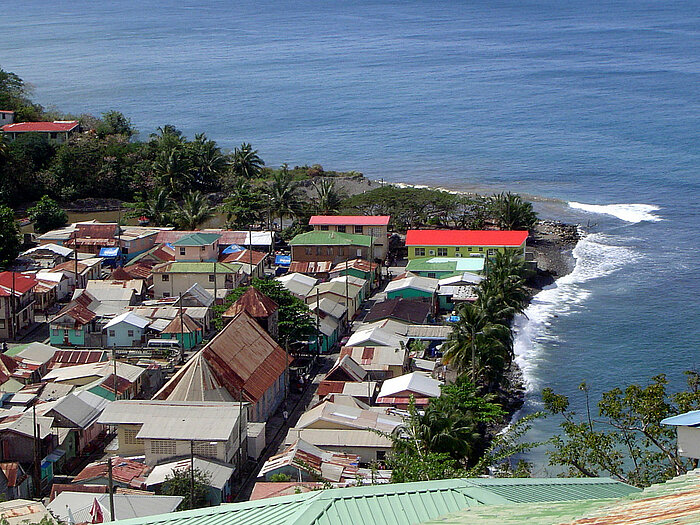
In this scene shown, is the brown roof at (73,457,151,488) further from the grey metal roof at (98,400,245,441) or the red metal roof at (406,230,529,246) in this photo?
the red metal roof at (406,230,529,246)

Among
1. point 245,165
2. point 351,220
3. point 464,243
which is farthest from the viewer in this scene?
point 245,165

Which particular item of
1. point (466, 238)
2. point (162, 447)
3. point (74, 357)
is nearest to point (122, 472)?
point (162, 447)

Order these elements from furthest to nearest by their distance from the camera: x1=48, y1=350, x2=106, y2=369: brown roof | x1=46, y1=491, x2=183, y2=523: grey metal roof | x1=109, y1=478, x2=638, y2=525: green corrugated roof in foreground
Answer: x1=48, y1=350, x2=106, y2=369: brown roof
x1=46, y1=491, x2=183, y2=523: grey metal roof
x1=109, y1=478, x2=638, y2=525: green corrugated roof in foreground

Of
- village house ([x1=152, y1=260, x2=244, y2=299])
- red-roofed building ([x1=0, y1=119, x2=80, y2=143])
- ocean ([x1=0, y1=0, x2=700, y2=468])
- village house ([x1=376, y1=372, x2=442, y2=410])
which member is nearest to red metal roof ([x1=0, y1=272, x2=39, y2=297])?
village house ([x1=152, y1=260, x2=244, y2=299])

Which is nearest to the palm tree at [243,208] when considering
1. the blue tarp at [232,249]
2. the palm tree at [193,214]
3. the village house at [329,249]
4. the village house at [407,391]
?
the palm tree at [193,214]

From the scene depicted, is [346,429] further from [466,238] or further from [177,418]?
[466,238]

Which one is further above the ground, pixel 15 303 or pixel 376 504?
pixel 376 504

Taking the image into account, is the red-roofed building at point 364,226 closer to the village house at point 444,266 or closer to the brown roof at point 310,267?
the village house at point 444,266
